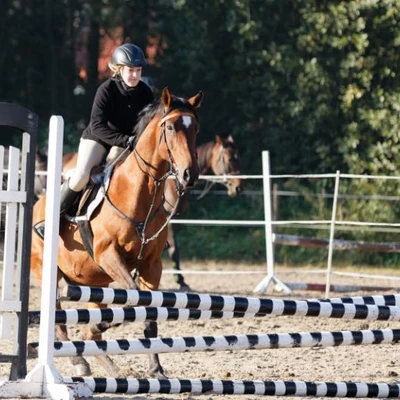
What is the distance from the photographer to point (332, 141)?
821 inches

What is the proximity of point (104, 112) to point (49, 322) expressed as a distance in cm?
303

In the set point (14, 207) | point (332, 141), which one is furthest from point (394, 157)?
point (14, 207)

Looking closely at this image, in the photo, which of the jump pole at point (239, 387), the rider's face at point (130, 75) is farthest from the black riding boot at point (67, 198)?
the jump pole at point (239, 387)

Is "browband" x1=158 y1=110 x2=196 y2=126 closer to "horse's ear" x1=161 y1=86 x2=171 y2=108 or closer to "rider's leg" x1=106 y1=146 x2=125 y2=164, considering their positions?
"horse's ear" x1=161 y1=86 x2=171 y2=108

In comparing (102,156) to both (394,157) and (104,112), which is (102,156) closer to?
(104,112)

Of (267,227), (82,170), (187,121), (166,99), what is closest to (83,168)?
(82,170)

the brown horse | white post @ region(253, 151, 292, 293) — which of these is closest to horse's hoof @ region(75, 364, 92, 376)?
the brown horse

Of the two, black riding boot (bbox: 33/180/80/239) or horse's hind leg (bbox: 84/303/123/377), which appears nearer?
horse's hind leg (bbox: 84/303/123/377)

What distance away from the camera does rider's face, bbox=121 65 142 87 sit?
8.62 m

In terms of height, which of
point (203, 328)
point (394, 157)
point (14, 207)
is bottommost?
point (203, 328)

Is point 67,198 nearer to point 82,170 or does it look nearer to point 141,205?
point 82,170

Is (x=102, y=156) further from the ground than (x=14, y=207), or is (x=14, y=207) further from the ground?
(x=102, y=156)

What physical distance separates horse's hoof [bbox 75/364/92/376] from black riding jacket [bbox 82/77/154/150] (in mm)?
1664

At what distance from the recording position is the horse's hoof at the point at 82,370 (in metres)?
8.41
